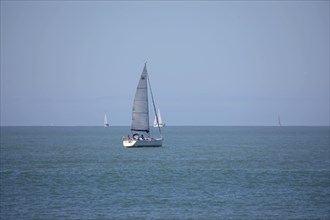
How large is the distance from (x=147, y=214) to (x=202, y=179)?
58.5ft

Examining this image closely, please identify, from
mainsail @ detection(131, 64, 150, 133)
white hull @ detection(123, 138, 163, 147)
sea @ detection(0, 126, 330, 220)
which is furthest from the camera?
white hull @ detection(123, 138, 163, 147)

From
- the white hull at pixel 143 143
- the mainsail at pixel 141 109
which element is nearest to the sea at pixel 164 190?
the mainsail at pixel 141 109

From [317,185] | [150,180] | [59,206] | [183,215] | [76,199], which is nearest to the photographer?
[183,215]

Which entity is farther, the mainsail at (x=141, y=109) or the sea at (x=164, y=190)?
the mainsail at (x=141, y=109)

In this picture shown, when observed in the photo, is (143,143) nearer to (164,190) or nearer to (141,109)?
(141,109)

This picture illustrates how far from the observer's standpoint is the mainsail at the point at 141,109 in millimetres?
92438

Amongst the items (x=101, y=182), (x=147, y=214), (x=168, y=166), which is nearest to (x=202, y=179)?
(x=101, y=182)

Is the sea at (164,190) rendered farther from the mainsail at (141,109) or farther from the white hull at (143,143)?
the white hull at (143,143)

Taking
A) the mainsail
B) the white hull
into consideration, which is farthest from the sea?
the white hull

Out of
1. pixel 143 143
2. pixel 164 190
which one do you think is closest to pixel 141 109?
pixel 143 143

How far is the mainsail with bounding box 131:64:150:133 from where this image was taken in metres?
92.4

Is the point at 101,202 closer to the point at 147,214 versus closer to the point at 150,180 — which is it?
the point at 147,214

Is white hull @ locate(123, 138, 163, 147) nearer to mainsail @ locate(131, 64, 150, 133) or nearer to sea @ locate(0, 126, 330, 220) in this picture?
mainsail @ locate(131, 64, 150, 133)

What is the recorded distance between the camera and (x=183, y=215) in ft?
121
